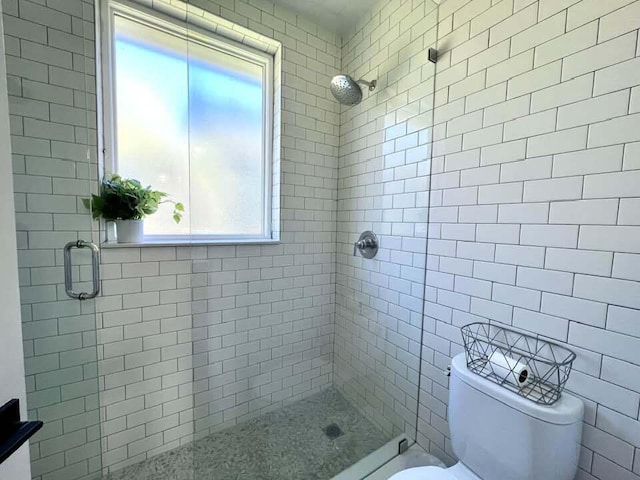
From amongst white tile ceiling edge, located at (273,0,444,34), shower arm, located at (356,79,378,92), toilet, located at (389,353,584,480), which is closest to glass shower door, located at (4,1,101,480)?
white tile ceiling edge, located at (273,0,444,34)

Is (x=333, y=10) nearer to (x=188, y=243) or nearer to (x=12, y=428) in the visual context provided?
(x=188, y=243)

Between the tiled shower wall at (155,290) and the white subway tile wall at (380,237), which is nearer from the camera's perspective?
the white subway tile wall at (380,237)

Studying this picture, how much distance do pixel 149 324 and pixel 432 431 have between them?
1605 mm

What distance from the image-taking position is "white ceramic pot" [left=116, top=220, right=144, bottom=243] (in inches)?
53.9

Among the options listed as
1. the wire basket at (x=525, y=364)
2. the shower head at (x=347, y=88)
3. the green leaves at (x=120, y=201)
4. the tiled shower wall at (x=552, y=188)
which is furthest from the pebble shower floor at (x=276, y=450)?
the shower head at (x=347, y=88)

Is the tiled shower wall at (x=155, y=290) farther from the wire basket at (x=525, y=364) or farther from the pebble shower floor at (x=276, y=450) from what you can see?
the wire basket at (x=525, y=364)

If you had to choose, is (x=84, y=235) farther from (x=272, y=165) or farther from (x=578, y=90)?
(x=578, y=90)

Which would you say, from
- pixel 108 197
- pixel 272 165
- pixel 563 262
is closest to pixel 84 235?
pixel 108 197

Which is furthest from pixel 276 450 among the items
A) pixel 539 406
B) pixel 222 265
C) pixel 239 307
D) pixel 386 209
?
pixel 386 209

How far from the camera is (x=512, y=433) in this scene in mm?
921

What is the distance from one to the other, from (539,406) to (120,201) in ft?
6.15

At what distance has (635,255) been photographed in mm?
825

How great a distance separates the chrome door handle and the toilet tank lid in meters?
1.70

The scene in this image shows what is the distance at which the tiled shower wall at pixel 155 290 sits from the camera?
1.18m
